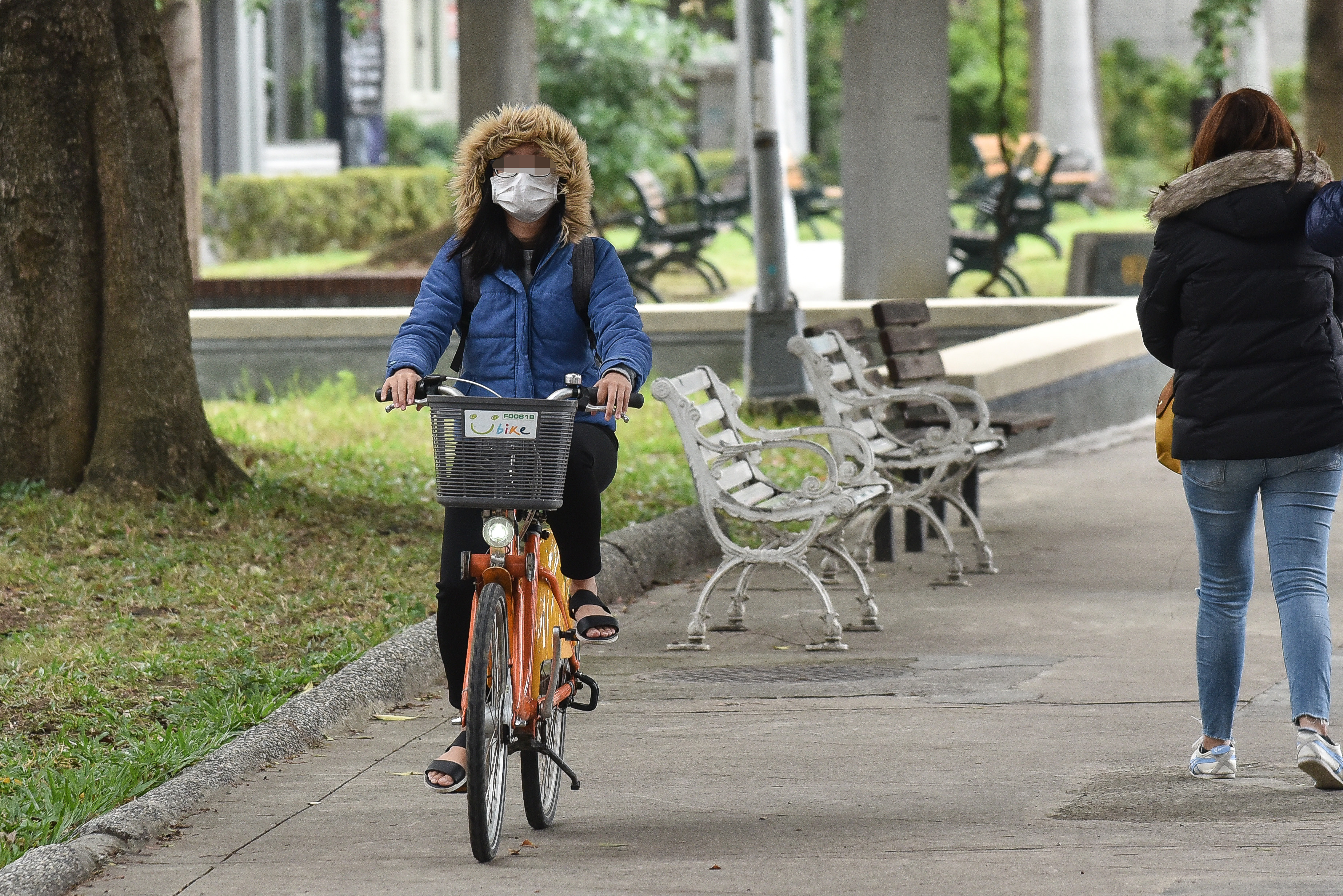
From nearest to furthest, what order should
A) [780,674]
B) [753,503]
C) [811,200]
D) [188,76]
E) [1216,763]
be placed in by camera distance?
[1216,763] → [780,674] → [753,503] → [188,76] → [811,200]

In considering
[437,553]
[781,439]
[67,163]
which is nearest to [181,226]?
[67,163]

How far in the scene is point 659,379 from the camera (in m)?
7.47

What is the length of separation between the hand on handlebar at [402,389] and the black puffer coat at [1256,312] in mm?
2073

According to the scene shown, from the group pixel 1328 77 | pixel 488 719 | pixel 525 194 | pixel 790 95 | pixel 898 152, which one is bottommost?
pixel 488 719

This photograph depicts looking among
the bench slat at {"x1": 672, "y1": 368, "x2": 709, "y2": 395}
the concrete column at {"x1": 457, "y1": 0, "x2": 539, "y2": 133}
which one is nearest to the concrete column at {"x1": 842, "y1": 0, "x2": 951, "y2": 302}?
the concrete column at {"x1": 457, "y1": 0, "x2": 539, "y2": 133}

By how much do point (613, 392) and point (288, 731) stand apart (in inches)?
74.2

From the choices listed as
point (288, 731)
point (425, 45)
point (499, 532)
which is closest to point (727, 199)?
point (288, 731)

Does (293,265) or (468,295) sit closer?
(468,295)

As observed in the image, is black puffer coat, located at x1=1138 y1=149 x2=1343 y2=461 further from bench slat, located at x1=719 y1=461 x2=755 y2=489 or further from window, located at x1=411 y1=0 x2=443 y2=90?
window, located at x1=411 y1=0 x2=443 y2=90

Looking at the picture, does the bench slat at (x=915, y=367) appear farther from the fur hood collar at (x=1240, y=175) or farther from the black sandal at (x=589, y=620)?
the black sandal at (x=589, y=620)

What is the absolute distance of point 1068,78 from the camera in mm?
36812

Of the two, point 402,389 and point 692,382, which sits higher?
point 402,389

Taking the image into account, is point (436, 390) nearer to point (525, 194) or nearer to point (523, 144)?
point (525, 194)

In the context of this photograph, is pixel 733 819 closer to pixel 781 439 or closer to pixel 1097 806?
pixel 1097 806
